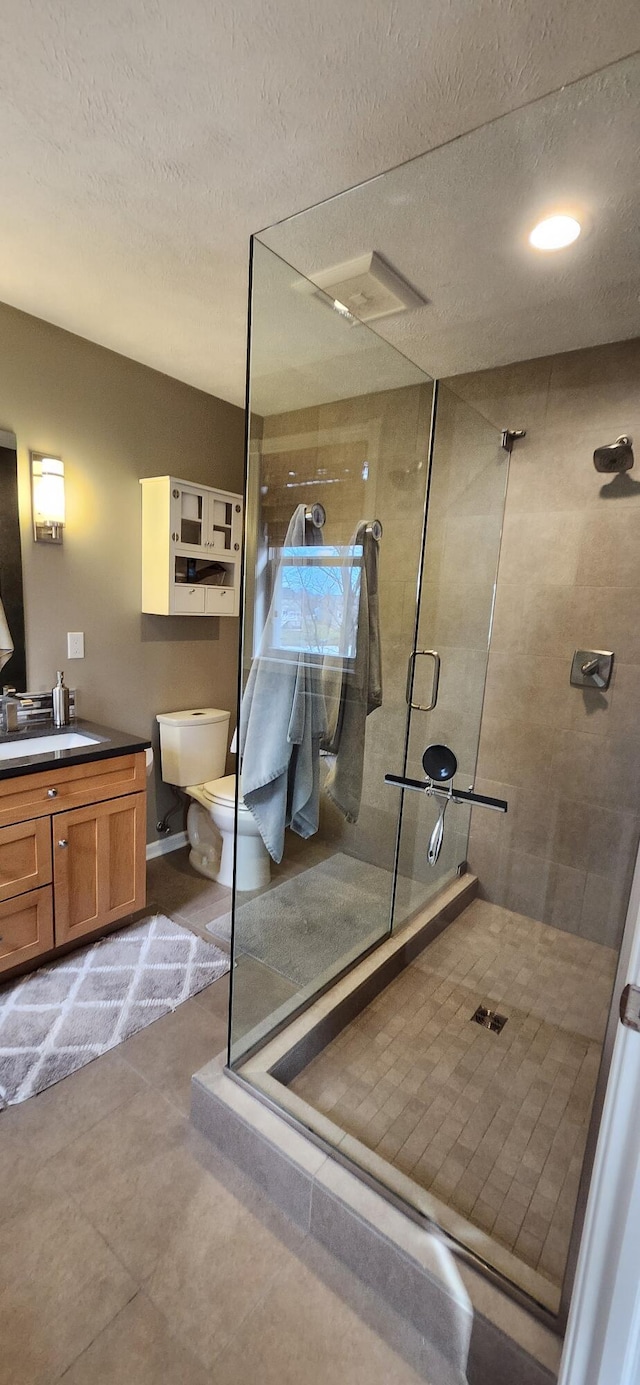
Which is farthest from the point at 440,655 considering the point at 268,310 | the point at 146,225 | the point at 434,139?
the point at 146,225

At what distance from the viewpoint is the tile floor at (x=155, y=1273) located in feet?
3.36

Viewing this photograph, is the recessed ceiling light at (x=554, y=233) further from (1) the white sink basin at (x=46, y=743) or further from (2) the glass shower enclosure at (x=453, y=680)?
(1) the white sink basin at (x=46, y=743)

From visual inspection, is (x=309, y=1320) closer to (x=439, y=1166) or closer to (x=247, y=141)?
(x=439, y=1166)

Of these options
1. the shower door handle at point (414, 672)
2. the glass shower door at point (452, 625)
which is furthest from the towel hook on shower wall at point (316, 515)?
the shower door handle at point (414, 672)

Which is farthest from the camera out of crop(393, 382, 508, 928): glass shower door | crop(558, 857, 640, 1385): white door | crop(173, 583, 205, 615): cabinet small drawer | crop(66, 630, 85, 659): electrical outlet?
crop(173, 583, 205, 615): cabinet small drawer

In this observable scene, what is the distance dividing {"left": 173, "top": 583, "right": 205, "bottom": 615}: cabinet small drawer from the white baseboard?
1.20m

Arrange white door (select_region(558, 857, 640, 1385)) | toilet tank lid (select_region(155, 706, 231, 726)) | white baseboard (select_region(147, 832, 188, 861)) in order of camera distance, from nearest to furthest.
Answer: white door (select_region(558, 857, 640, 1385)) < toilet tank lid (select_region(155, 706, 231, 726)) < white baseboard (select_region(147, 832, 188, 861))

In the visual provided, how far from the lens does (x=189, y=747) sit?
279 centimetres

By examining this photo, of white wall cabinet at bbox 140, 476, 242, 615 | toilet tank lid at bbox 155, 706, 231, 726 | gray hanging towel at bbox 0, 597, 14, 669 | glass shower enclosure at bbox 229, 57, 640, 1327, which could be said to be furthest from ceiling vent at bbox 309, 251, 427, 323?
toilet tank lid at bbox 155, 706, 231, 726

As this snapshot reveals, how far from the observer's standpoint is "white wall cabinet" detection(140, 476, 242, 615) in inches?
102

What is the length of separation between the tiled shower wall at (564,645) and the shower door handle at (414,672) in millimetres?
215

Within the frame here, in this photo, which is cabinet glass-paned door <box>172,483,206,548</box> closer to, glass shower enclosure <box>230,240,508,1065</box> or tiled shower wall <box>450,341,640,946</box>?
glass shower enclosure <box>230,240,508,1065</box>

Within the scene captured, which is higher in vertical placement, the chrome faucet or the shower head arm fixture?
the shower head arm fixture

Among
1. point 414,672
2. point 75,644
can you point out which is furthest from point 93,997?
point 414,672
